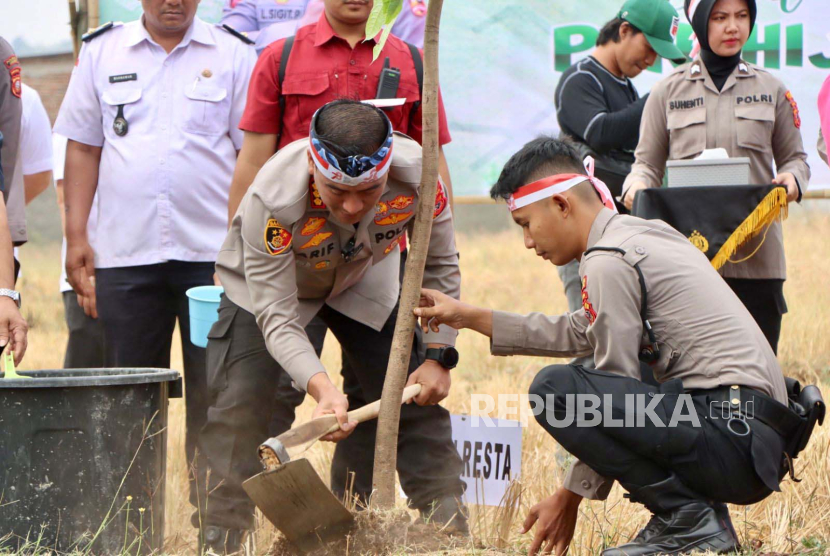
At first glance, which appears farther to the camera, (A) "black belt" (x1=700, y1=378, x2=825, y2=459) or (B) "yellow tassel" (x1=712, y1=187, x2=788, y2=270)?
(B) "yellow tassel" (x1=712, y1=187, x2=788, y2=270)

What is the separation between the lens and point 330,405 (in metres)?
3.37

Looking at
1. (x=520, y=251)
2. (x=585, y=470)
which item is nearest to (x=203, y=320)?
(x=585, y=470)

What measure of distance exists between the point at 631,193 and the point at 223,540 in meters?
2.35

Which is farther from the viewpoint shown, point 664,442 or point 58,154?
point 58,154

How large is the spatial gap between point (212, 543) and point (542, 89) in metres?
4.38

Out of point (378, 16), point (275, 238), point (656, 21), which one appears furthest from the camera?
point (656, 21)

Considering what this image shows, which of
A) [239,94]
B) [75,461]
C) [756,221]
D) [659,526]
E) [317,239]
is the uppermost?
[239,94]

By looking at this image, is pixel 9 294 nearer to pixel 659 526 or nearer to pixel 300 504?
pixel 300 504

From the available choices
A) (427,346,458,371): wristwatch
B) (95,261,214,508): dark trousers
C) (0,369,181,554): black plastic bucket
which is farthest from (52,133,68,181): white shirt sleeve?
(427,346,458,371): wristwatch

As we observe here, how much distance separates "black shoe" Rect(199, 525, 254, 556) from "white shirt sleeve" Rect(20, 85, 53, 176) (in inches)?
114

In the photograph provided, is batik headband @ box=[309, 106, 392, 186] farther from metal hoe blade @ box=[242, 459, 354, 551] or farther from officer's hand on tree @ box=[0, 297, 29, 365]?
officer's hand on tree @ box=[0, 297, 29, 365]

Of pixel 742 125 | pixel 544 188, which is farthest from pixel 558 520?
pixel 742 125

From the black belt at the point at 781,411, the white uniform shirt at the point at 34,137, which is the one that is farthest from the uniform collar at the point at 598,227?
the white uniform shirt at the point at 34,137

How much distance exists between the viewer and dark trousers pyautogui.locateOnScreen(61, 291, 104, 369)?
5.40m
